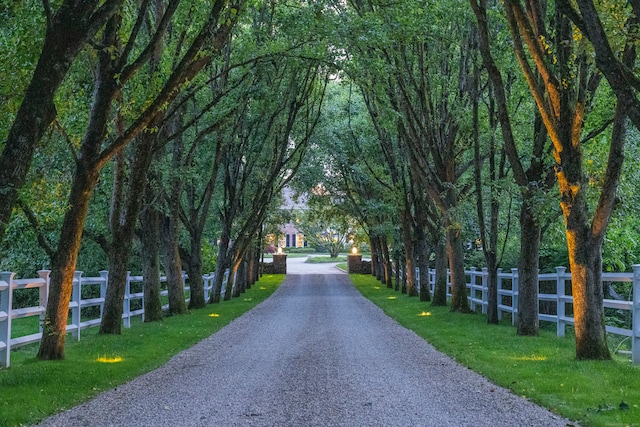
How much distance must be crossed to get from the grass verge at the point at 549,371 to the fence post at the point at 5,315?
6.42 m

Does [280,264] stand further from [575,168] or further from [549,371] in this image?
[549,371]

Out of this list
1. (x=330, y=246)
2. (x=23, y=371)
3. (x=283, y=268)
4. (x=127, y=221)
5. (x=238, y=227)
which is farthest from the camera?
(x=330, y=246)

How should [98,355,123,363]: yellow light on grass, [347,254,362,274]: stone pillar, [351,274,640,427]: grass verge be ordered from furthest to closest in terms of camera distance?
[347,254,362,274]: stone pillar
[98,355,123,363]: yellow light on grass
[351,274,640,427]: grass verge

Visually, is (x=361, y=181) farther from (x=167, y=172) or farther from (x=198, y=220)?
(x=167, y=172)

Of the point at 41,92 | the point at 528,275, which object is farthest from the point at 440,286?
the point at 41,92

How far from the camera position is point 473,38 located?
50.5 ft

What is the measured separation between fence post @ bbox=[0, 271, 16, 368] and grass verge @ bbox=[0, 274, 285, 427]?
226 mm

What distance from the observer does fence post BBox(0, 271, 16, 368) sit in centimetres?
880

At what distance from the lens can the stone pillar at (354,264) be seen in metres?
52.0

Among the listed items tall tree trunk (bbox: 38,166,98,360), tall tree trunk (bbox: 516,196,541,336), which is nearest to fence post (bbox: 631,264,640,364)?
tall tree trunk (bbox: 516,196,541,336)

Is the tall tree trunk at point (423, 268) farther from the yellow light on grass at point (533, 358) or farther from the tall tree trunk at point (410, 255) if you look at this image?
the yellow light on grass at point (533, 358)

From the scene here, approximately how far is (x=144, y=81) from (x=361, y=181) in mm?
22322

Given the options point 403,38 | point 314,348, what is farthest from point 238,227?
point 314,348

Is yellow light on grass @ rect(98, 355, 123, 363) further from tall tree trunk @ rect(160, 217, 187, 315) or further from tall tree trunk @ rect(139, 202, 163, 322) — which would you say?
tall tree trunk @ rect(160, 217, 187, 315)
